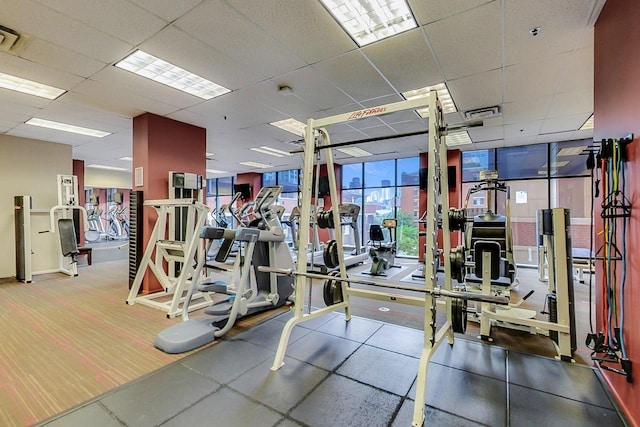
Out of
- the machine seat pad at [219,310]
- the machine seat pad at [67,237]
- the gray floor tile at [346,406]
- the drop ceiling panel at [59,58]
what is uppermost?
the drop ceiling panel at [59,58]

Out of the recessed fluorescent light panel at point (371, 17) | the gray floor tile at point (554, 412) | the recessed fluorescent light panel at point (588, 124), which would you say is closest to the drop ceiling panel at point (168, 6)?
the recessed fluorescent light panel at point (371, 17)

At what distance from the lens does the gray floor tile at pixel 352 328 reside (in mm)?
3166

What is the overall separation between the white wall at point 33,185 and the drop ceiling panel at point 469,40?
8155 mm

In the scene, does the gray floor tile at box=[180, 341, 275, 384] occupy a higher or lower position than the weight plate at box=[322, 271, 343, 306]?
lower

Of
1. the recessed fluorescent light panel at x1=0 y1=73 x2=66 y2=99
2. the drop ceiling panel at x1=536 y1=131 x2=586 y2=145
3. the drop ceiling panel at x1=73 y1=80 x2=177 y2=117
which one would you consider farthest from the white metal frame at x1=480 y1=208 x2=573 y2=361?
the recessed fluorescent light panel at x1=0 y1=73 x2=66 y2=99

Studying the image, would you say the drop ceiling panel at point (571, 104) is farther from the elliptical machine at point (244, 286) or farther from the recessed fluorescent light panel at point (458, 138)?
the elliptical machine at point (244, 286)

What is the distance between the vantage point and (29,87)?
3982 millimetres

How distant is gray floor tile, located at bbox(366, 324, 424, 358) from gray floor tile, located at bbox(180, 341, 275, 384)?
112cm

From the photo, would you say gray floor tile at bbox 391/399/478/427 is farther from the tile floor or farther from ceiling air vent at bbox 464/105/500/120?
ceiling air vent at bbox 464/105/500/120

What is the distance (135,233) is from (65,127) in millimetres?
3054

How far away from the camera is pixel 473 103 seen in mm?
4445

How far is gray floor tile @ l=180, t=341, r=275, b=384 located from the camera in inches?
95.1

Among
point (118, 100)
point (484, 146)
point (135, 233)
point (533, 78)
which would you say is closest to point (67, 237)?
point (135, 233)

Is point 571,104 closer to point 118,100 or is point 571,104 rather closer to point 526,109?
point 526,109
